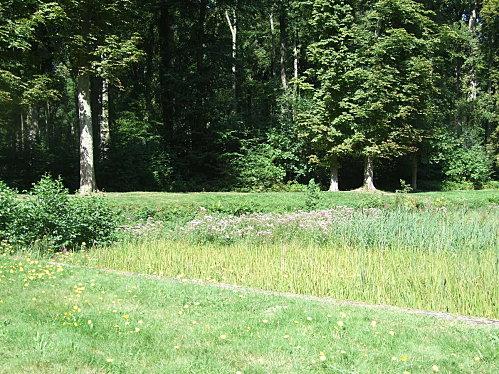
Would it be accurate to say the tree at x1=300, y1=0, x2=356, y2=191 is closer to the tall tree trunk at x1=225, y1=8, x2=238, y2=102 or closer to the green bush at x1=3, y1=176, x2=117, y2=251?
the tall tree trunk at x1=225, y1=8, x2=238, y2=102

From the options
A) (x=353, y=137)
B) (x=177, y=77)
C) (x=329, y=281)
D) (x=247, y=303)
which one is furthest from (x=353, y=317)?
(x=177, y=77)

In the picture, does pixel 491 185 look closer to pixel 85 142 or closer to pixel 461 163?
pixel 461 163

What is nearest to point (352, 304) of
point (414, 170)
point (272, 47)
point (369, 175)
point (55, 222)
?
point (55, 222)

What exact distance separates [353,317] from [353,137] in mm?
16886

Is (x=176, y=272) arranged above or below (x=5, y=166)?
below

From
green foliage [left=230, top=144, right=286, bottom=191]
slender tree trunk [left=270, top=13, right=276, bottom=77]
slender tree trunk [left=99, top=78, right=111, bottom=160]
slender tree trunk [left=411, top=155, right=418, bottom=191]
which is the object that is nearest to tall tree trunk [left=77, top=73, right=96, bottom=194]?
slender tree trunk [left=99, top=78, right=111, bottom=160]

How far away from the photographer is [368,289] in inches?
236

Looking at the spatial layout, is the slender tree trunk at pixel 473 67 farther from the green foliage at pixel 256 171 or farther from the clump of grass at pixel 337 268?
the clump of grass at pixel 337 268

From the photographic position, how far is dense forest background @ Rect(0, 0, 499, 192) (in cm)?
1684

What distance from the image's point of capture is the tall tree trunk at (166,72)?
2406 cm

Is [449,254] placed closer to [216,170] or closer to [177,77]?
[216,170]

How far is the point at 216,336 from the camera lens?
13.7 feet

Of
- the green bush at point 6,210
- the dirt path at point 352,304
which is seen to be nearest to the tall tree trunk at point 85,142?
the green bush at point 6,210

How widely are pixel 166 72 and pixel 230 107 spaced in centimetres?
A: 357
